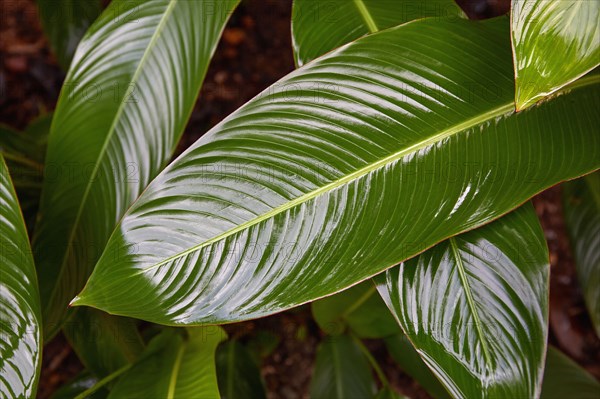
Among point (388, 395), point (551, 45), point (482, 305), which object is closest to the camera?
point (551, 45)

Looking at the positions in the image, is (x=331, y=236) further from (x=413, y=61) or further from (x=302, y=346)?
(x=302, y=346)

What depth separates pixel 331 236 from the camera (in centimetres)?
68

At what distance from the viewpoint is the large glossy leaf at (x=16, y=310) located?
2.19 feet

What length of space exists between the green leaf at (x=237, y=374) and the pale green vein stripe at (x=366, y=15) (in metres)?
0.73

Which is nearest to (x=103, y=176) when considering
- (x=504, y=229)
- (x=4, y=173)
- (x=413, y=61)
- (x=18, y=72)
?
(x=4, y=173)

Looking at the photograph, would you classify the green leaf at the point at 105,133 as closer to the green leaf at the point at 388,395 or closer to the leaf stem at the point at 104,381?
the leaf stem at the point at 104,381

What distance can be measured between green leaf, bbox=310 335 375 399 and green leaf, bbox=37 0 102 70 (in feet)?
3.04

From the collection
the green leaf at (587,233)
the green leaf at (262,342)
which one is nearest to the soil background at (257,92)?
the green leaf at (262,342)

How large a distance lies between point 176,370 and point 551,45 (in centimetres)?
74

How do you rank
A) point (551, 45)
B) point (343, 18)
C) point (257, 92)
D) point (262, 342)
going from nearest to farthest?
point (551, 45) < point (343, 18) < point (262, 342) < point (257, 92)

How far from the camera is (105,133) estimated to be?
873mm

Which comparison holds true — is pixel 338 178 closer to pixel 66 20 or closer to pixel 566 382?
pixel 566 382

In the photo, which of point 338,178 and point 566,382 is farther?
point 566,382

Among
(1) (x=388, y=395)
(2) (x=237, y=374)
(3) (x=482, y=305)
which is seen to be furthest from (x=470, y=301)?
(2) (x=237, y=374)
